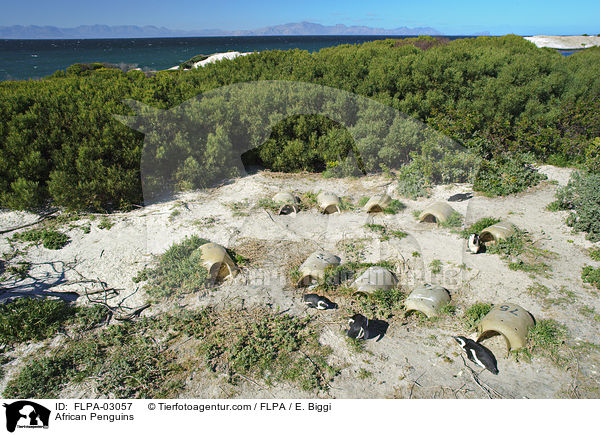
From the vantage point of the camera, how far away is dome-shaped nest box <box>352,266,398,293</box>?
6094 millimetres

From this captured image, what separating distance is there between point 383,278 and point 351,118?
7242mm

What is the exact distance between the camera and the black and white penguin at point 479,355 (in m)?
4.66

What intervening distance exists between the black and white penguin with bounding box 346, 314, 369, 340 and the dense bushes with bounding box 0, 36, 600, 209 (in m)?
6.45

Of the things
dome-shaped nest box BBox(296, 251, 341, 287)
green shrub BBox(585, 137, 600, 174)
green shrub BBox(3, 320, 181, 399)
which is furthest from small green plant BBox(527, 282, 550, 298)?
green shrub BBox(3, 320, 181, 399)

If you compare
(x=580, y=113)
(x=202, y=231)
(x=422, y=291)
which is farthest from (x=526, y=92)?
(x=202, y=231)

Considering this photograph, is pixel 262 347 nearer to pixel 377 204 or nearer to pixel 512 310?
pixel 512 310

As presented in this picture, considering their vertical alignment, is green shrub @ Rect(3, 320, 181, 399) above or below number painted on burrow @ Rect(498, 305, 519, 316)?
below

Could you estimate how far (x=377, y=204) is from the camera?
8914 mm

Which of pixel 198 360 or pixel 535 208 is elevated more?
pixel 535 208

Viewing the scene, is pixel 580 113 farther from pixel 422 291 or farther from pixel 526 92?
pixel 422 291

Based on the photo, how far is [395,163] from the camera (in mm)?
11891

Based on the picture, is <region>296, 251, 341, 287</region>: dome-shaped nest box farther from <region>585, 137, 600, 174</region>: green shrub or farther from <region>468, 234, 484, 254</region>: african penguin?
<region>585, 137, 600, 174</region>: green shrub

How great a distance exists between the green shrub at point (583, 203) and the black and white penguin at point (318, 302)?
219 inches
